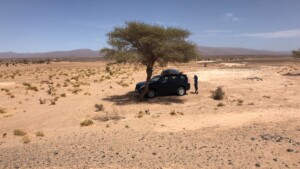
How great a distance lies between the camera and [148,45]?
22.0 m

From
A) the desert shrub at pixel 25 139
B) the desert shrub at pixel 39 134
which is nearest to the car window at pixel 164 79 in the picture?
the desert shrub at pixel 39 134

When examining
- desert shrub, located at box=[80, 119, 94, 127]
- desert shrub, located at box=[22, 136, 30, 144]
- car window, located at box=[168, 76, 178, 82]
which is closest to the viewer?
desert shrub, located at box=[22, 136, 30, 144]

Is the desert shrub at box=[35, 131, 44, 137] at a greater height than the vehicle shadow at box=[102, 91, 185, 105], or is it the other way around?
the desert shrub at box=[35, 131, 44, 137]

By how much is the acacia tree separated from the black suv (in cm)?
77

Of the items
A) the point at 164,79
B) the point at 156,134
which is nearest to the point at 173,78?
the point at 164,79

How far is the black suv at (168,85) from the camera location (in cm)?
2328

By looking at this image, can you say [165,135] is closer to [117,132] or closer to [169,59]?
[117,132]

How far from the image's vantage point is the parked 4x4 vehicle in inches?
917

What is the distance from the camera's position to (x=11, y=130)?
578 inches

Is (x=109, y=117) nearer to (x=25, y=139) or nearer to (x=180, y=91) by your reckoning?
(x=25, y=139)

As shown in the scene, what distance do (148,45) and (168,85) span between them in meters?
Result: 3.32

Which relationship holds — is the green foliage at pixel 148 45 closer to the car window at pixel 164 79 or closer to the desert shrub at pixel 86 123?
the car window at pixel 164 79

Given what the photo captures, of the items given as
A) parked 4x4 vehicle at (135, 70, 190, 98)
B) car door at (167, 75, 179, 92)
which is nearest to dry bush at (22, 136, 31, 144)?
parked 4x4 vehicle at (135, 70, 190, 98)

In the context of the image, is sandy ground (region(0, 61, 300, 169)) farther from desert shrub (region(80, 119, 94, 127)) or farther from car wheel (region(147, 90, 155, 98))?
car wheel (region(147, 90, 155, 98))
